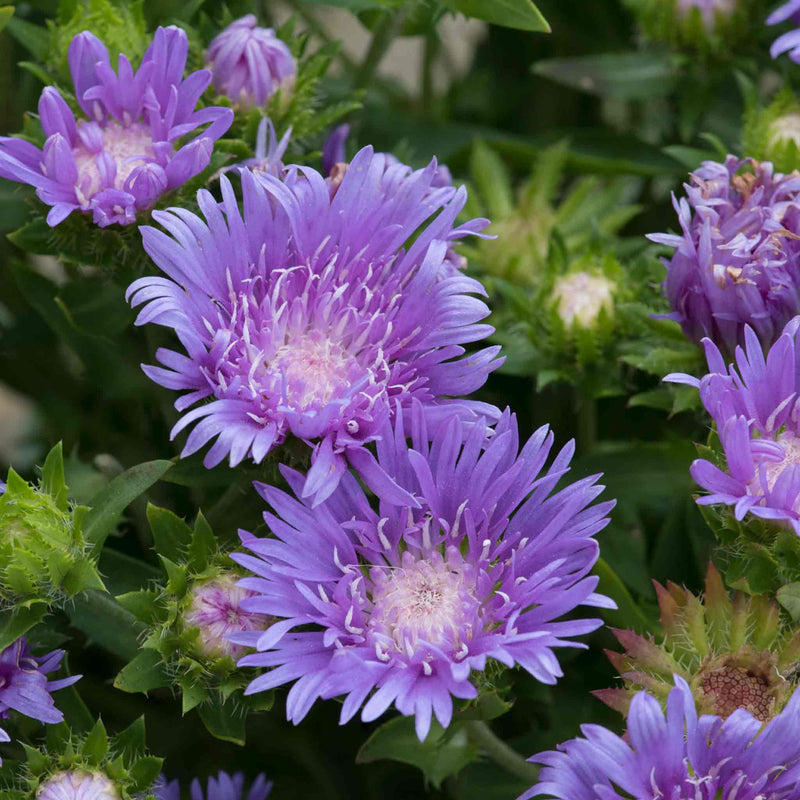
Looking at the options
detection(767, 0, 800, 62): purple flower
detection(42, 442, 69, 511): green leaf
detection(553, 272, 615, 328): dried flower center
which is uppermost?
detection(767, 0, 800, 62): purple flower

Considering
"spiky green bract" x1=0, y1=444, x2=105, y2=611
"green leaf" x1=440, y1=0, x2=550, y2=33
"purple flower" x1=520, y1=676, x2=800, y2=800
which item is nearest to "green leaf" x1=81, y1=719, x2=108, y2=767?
"spiky green bract" x1=0, y1=444, x2=105, y2=611

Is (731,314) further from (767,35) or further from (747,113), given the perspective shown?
(767,35)

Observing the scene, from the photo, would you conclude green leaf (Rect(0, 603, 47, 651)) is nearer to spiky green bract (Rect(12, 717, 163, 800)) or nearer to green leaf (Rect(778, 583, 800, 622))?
spiky green bract (Rect(12, 717, 163, 800))

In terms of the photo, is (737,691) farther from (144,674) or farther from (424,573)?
(144,674)

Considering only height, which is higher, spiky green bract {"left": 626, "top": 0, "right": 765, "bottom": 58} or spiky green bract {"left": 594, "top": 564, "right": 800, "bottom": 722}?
spiky green bract {"left": 626, "top": 0, "right": 765, "bottom": 58}

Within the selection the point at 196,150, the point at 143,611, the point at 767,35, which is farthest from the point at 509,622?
the point at 767,35

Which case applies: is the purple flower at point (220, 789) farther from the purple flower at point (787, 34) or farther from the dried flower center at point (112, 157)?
the purple flower at point (787, 34)

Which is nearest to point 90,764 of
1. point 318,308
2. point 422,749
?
point 422,749
